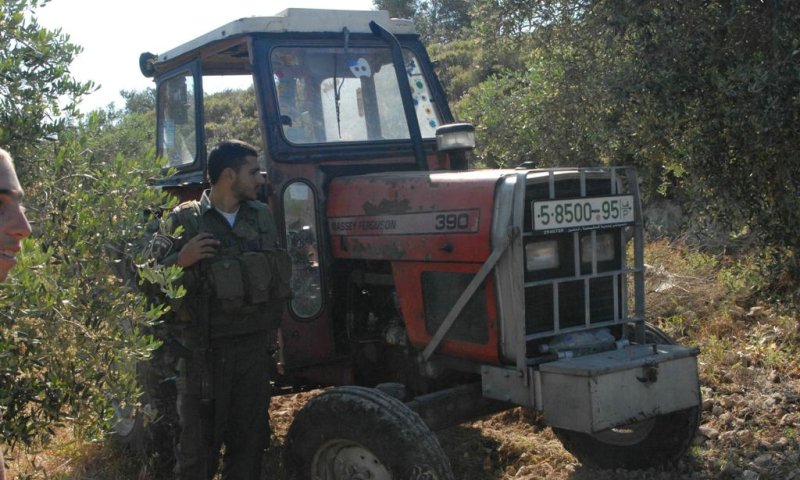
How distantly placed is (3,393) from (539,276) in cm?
235

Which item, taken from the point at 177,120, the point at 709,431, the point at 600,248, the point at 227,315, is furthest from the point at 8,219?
the point at 709,431

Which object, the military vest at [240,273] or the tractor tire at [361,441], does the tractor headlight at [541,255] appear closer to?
the tractor tire at [361,441]

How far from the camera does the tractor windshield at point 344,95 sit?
187 inches

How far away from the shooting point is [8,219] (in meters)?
1.82

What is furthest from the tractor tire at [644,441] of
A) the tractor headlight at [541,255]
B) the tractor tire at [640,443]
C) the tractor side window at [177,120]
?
the tractor side window at [177,120]

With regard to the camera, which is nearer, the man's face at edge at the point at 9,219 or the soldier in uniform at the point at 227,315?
the man's face at edge at the point at 9,219

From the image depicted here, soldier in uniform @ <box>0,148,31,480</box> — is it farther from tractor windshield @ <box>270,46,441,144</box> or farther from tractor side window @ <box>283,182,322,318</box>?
tractor windshield @ <box>270,46,441,144</box>

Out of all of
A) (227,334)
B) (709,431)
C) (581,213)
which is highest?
(581,213)

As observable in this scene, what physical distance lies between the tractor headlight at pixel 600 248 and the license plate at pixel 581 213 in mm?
88

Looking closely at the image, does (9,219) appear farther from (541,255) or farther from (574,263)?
(574,263)

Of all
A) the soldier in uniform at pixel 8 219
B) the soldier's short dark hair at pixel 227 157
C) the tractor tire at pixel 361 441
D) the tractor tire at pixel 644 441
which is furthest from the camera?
the tractor tire at pixel 644 441

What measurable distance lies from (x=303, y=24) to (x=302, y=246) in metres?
1.21

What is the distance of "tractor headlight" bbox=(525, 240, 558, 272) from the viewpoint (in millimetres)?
3922

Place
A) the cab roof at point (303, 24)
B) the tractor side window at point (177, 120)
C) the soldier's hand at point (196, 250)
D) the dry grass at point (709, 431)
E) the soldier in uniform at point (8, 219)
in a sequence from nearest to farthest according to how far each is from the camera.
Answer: the soldier in uniform at point (8, 219) < the soldier's hand at point (196, 250) < the dry grass at point (709, 431) < the cab roof at point (303, 24) < the tractor side window at point (177, 120)
